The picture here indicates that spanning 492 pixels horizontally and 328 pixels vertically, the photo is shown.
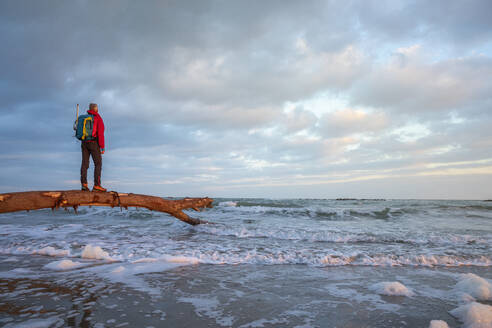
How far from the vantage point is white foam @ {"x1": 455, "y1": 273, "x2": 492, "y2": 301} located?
3871mm

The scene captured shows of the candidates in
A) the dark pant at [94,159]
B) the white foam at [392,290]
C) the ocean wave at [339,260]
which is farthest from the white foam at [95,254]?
the white foam at [392,290]

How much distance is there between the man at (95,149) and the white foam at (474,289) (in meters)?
8.32

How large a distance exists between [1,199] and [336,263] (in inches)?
297

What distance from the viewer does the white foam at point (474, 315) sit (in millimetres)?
2979

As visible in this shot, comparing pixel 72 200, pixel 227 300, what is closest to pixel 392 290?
pixel 227 300

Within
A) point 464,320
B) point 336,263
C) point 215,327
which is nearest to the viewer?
point 215,327

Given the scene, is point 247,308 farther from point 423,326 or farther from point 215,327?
point 423,326

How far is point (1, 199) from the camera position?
5.61 m

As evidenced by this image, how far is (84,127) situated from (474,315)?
29.4 feet

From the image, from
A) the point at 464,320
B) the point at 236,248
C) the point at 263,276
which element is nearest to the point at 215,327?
the point at 263,276

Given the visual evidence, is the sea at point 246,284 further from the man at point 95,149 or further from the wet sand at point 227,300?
the man at point 95,149

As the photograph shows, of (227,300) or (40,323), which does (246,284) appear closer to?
(227,300)

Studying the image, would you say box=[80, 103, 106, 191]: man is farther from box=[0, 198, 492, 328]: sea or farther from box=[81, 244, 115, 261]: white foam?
box=[0, 198, 492, 328]: sea

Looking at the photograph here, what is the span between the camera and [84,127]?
743 cm
